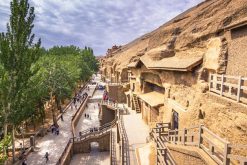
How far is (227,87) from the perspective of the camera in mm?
10773

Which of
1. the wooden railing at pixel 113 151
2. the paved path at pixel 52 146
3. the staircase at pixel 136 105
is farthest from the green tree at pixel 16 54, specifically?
the staircase at pixel 136 105

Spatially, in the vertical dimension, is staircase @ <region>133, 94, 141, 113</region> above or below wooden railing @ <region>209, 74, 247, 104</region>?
below

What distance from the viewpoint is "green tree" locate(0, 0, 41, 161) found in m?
18.8

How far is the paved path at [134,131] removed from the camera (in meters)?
16.8

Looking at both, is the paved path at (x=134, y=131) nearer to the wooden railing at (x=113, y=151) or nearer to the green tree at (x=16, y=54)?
the wooden railing at (x=113, y=151)

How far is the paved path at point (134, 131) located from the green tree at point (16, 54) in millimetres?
11408

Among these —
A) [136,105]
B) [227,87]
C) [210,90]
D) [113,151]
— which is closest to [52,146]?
[113,151]

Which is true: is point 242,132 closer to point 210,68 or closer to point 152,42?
point 210,68

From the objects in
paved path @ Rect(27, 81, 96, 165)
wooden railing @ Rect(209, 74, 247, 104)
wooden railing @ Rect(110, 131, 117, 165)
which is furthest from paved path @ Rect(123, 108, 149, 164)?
paved path @ Rect(27, 81, 96, 165)

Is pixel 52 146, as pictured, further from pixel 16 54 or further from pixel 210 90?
pixel 210 90

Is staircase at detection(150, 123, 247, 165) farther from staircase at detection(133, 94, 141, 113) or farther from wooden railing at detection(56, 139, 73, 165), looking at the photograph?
staircase at detection(133, 94, 141, 113)

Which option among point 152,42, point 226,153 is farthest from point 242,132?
point 152,42

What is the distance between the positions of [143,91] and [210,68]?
14485 mm

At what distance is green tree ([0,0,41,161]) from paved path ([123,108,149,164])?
11.4 metres
